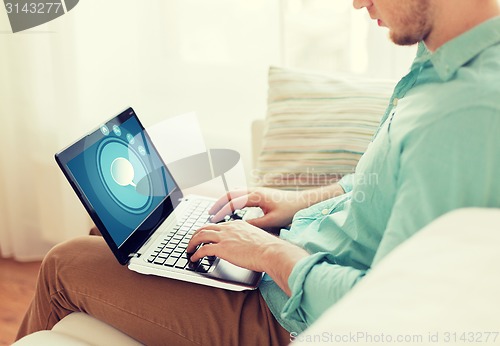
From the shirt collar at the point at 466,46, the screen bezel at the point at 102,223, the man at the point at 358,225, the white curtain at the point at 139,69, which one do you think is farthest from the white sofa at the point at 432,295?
the white curtain at the point at 139,69

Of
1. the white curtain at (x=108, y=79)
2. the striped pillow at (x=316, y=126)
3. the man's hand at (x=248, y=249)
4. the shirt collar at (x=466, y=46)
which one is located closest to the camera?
the shirt collar at (x=466, y=46)

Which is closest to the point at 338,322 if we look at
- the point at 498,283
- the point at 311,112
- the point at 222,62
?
the point at 498,283

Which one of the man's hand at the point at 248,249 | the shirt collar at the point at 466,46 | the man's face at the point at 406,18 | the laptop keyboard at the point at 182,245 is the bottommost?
the laptop keyboard at the point at 182,245

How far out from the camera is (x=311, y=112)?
5.38 feet

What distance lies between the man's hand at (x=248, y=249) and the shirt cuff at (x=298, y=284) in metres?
0.03

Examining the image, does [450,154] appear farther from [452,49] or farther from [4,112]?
[4,112]

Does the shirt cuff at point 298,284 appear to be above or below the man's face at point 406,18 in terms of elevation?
below

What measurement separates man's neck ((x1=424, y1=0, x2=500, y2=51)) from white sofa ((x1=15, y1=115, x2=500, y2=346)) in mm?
351

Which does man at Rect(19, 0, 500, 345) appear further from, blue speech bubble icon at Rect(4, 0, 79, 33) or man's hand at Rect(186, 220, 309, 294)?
blue speech bubble icon at Rect(4, 0, 79, 33)

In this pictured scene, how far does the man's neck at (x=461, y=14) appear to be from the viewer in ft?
3.24

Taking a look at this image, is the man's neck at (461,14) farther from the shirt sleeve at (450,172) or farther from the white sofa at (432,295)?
the white sofa at (432,295)

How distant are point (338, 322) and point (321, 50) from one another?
1619mm

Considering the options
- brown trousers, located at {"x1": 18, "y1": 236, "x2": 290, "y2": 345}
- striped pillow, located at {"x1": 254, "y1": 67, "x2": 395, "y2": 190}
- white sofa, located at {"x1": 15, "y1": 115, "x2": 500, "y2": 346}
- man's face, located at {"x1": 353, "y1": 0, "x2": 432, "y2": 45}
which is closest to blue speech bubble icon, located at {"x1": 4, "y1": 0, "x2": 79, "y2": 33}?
striped pillow, located at {"x1": 254, "y1": 67, "x2": 395, "y2": 190}

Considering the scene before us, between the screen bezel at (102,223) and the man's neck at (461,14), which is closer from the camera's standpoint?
the man's neck at (461,14)
